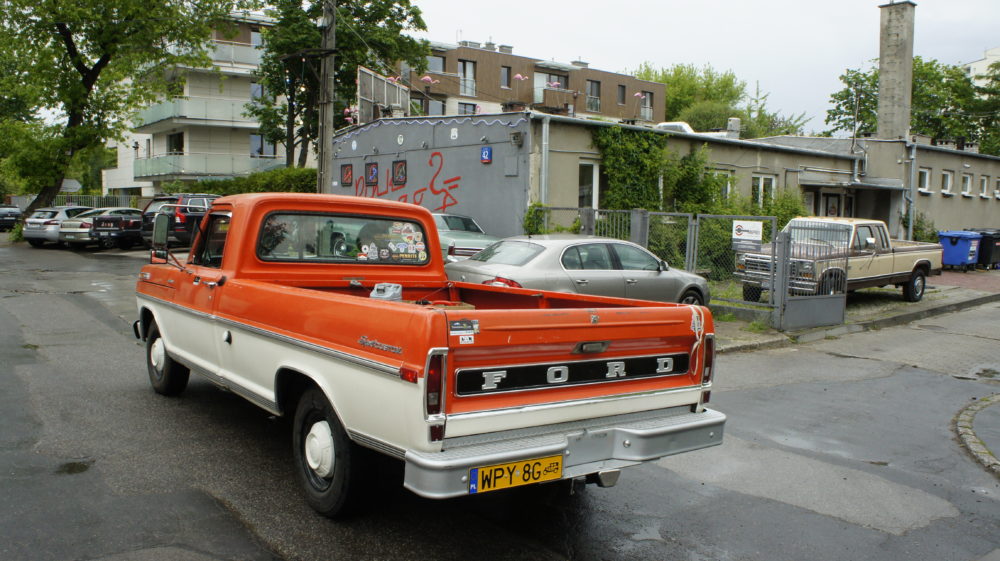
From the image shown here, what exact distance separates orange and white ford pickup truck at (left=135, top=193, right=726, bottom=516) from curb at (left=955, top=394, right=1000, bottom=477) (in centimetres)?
309

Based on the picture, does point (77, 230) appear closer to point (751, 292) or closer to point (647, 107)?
point (751, 292)

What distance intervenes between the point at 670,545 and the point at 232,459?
2.99m

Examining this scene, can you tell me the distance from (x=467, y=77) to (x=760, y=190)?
1227 inches

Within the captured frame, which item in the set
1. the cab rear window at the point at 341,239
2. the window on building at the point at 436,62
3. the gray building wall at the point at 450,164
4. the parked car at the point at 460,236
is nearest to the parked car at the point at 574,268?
the cab rear window at the point at 341,239

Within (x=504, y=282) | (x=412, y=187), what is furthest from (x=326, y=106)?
(x=504, y=282)

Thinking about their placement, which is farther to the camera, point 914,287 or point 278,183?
point 278,183

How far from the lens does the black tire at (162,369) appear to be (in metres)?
6.63

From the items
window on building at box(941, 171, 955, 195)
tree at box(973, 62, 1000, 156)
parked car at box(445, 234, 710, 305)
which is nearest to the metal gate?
parked car at box(445, 234, 710, 305)

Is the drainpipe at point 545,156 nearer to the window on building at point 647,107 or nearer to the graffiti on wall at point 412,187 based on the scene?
the graffiti on wall at point 412,187

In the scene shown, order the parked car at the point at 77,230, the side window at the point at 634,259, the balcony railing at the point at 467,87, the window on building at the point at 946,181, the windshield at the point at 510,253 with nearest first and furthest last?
the windshield at the point at 510,253 < the side window at the point at 634,259 < the parked car at the point at 77,230 < the window on building at the point at 946,181 < the balcony railing at the point at 467,87

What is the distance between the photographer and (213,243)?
229 inches

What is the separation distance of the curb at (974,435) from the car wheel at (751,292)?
15.3ft

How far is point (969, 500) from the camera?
5156 mm

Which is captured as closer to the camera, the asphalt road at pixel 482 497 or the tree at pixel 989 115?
the asphalt road at pixel 482 497
